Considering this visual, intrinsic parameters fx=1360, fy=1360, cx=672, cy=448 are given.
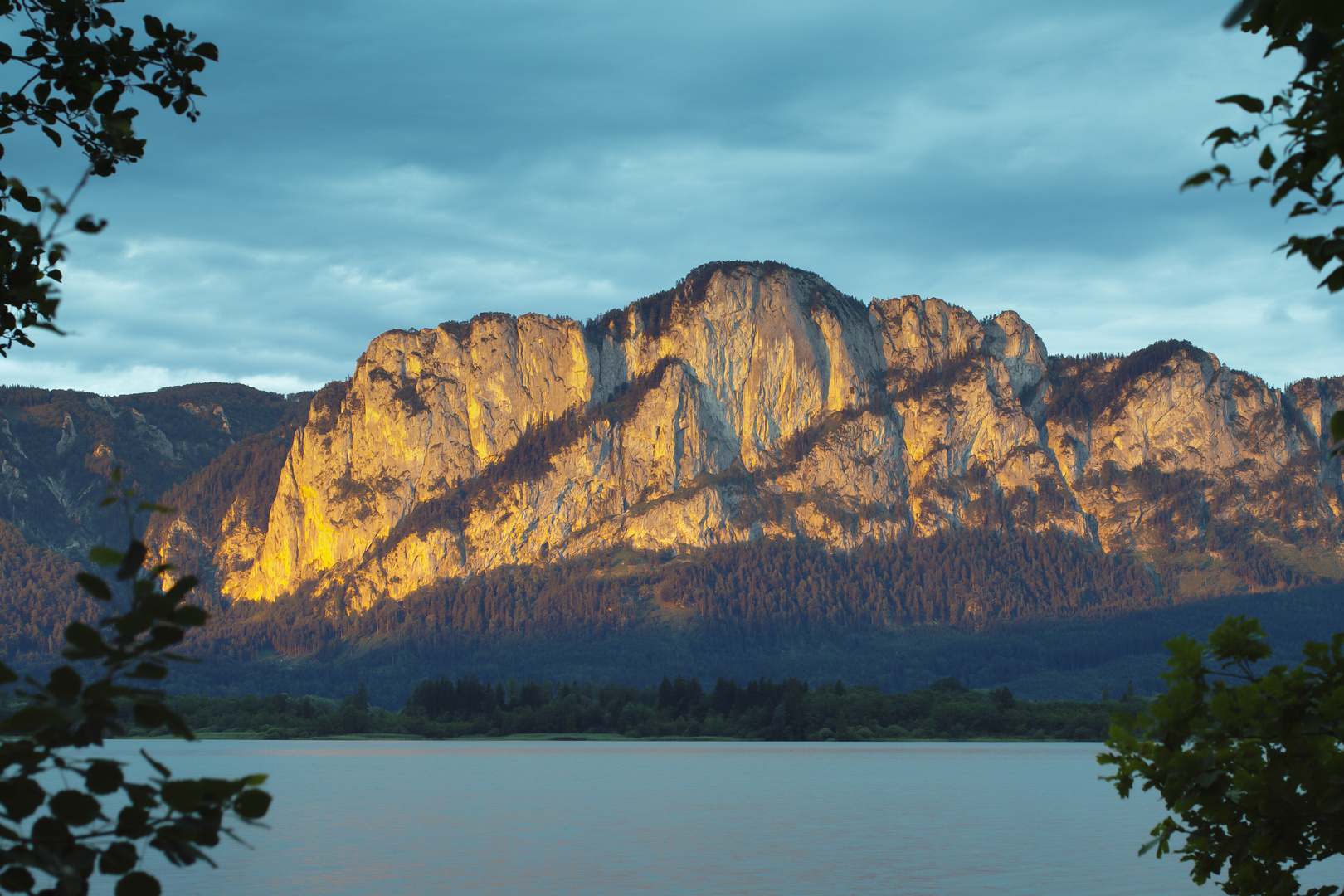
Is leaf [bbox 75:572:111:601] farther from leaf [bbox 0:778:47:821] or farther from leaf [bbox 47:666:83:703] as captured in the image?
leaf [bbox 0:778:47:821]

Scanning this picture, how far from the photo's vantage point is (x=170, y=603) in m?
5.72

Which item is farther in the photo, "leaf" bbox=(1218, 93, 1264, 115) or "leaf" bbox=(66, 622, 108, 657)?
"leaf" bbox=(1218, 93, 1264, 115)

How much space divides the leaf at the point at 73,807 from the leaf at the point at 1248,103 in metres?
6.70

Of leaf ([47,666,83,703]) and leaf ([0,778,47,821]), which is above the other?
leaf ([47,666,83,703])

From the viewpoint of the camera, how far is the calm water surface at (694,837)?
56.7 m

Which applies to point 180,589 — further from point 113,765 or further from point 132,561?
point 113,765

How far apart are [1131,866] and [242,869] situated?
41253mm

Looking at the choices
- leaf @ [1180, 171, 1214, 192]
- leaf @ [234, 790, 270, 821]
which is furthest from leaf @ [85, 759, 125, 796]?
leaf @ [1180, 171, 1214, 192]

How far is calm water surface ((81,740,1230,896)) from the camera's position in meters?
56.7

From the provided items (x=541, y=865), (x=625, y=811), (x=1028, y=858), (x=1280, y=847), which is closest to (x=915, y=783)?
(x=625, y=811)

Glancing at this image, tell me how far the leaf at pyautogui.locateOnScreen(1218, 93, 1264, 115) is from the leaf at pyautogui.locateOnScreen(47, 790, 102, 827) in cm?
670

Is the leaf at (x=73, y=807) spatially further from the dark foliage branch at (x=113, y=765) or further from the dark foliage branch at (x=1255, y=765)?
the dark foliage branch at (x=1255, y=765)

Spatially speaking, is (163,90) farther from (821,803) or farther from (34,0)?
(821,803)

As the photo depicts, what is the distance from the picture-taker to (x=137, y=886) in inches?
224
